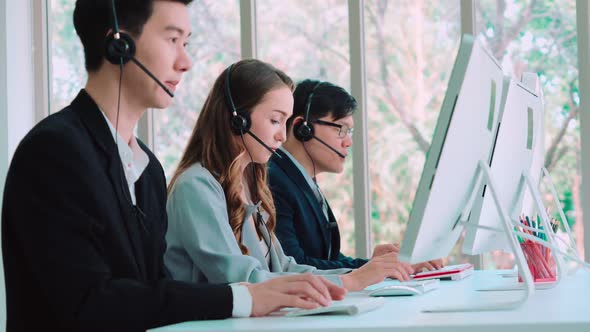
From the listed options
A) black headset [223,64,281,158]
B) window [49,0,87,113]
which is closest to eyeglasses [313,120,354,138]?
black headset [223,64,281,158]

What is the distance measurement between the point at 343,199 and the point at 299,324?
9.00ft

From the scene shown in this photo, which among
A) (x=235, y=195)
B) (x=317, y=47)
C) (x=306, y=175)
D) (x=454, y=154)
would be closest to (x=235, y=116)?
(x=235, y=195)

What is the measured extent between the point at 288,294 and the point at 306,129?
1.59 m

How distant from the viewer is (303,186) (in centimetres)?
298

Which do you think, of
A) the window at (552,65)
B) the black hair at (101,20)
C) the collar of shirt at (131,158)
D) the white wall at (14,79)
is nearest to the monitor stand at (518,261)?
the collar of shirt at (131,158)

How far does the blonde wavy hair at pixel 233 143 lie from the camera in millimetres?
2264

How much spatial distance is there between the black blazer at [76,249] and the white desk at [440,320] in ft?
0.24

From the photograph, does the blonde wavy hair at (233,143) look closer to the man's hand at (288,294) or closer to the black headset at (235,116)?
the black headset at (235,116)

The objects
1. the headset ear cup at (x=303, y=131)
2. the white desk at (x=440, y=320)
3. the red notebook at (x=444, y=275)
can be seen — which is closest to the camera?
the white desk at (x=440, y=320)

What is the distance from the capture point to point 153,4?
68.3 inches

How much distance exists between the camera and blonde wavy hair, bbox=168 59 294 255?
226cm

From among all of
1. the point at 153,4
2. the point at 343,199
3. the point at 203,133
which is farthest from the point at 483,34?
the point at 153,4

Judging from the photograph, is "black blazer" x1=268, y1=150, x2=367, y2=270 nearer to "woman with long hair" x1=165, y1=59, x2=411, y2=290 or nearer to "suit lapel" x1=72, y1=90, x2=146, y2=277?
"woman with long hair" x1=165, y1=59, x2=411, y2=290

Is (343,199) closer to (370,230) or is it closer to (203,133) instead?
(370,230)
